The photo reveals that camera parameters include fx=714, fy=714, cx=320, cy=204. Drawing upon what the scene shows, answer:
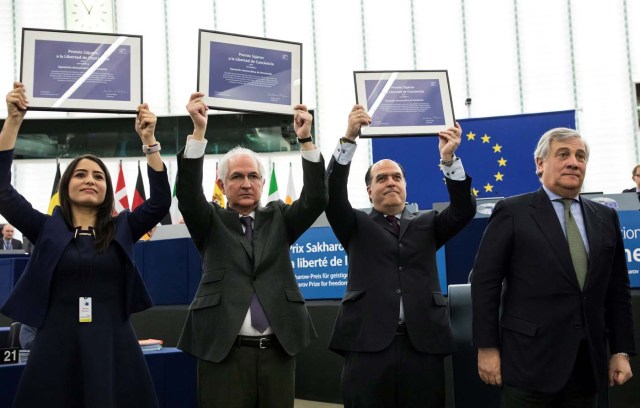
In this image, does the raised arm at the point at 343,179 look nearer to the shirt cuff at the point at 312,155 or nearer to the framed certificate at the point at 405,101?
the shirt cuff at the point at 312,155

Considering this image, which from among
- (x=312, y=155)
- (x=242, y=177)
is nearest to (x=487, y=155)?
(x=312, y=155)

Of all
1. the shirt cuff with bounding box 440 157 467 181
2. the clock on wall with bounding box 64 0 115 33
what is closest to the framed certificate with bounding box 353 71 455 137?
the shirt cuff with bounding box 440 157 467 181

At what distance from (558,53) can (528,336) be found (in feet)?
35.7

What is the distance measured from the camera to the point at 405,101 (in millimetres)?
3365

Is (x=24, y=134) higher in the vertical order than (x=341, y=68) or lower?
lower

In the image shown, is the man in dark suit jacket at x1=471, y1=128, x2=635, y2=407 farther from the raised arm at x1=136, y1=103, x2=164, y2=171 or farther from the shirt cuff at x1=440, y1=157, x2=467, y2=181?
the raised arm at x1=136, y1=103, x2=164, y2=171

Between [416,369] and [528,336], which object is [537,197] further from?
[416,369]

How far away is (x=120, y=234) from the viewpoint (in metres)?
2.55

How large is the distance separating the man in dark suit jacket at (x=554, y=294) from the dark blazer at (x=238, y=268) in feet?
2.14

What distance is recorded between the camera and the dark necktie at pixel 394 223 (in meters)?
2.91

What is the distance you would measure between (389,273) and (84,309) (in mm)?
Answer: 1138

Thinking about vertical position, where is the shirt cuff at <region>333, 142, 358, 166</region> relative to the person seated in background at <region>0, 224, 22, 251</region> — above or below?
above

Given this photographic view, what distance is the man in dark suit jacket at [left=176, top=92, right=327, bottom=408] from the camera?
2.43m

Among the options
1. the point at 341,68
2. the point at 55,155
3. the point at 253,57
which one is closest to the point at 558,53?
the point at 341,68
